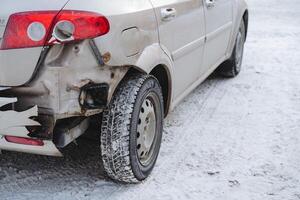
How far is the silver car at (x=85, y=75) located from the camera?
2467 mm

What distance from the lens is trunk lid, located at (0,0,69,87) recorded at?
2469mm

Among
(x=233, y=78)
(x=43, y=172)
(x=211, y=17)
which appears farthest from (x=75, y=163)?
(x=233, y=78)

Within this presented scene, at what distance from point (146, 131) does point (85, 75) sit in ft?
2.68

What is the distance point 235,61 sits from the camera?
18.9ft

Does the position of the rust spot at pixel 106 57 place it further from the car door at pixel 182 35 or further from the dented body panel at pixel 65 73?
the car door at pixel 182 35

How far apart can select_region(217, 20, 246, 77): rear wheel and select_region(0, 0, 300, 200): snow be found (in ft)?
0.80

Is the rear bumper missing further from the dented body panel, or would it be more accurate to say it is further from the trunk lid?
the trunk lid

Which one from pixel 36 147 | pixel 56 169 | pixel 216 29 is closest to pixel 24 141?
pixel 36 147

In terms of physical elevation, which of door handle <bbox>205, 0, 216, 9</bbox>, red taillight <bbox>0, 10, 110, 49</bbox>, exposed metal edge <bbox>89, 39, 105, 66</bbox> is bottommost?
door handle <bbox>205, 0, 216, 9</bbox>

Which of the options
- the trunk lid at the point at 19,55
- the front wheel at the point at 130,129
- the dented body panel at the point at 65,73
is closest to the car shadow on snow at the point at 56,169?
the front wheel at the point at 130,129

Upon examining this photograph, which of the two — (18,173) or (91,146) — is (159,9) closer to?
(91,146)

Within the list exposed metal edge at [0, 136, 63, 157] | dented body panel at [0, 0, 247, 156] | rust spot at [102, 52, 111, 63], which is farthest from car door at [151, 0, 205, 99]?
exposed metal edge at [0, 136, 63, 157]

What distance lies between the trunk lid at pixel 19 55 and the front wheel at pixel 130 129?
0.58 m

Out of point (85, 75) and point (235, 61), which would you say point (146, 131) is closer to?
point (85, 75)
